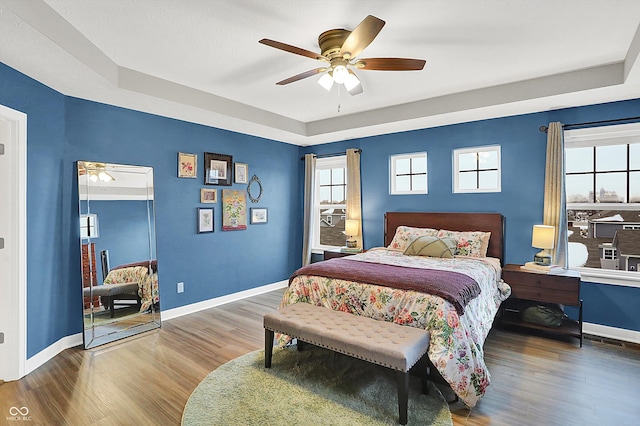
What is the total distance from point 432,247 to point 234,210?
2713 millimetres

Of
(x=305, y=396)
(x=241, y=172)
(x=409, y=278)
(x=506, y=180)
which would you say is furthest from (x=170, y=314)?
(x=506, y=180)

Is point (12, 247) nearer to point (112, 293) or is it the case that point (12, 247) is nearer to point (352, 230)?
point (112, 293)

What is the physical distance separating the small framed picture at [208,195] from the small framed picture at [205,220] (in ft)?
0.37

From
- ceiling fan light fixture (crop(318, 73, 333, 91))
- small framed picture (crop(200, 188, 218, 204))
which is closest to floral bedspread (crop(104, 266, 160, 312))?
small framed picture (crop(200, 188, 218, 204))

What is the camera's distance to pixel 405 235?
4.49 meters

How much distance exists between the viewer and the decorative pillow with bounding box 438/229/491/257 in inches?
156

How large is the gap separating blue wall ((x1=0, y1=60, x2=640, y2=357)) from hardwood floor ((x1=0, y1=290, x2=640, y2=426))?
1.51ft

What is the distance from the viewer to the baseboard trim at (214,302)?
161 inches

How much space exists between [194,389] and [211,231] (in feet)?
7.69

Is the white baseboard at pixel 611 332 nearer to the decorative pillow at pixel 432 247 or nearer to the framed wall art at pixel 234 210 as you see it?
the decorative pillow at pixel 432 247

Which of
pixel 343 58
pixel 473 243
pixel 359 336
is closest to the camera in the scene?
pixel 359 336

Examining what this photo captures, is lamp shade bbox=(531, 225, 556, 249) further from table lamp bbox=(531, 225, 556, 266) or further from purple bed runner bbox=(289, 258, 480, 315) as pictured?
purple bed runner bbox=(289, 258, 480, 315)

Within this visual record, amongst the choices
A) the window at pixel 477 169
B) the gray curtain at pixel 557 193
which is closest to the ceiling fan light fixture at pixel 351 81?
the window at pixel 477 169

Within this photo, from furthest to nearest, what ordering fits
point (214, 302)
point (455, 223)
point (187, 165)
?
point (214, 302), point (455, 223), point (187, 165)
